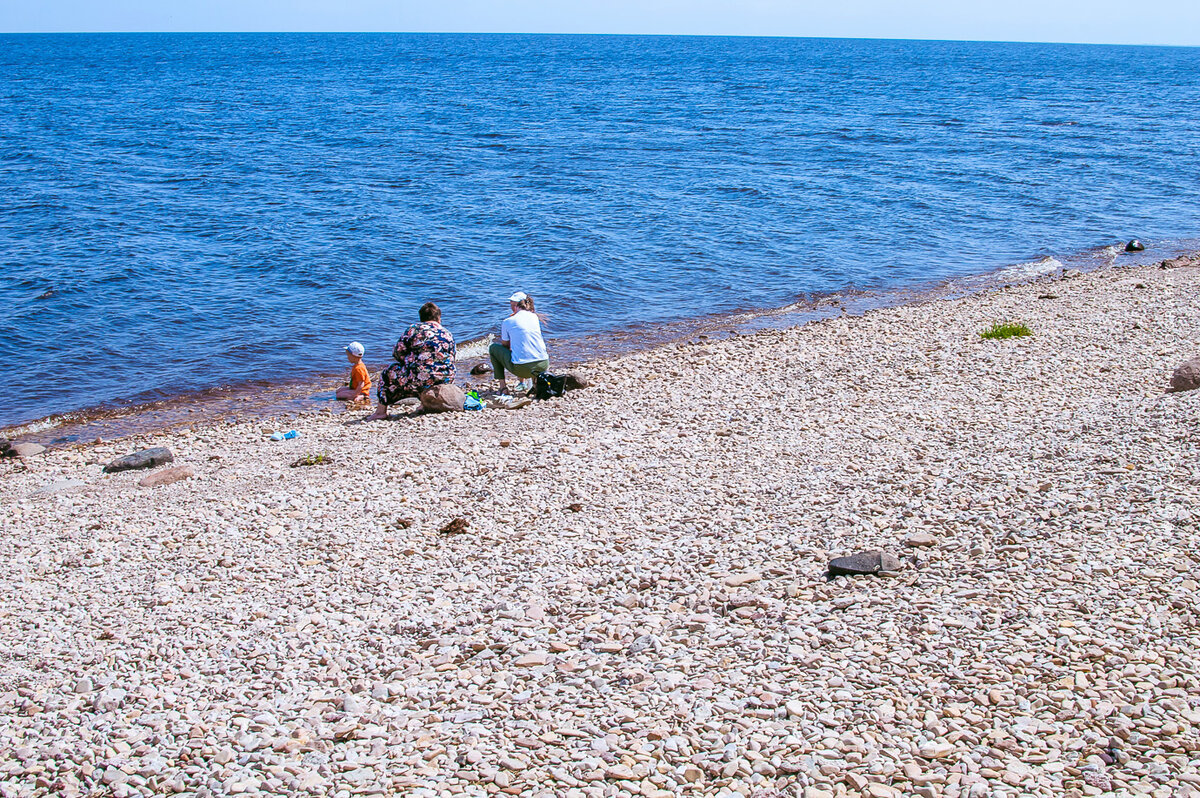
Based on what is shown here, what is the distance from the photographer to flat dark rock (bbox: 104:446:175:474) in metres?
11.6

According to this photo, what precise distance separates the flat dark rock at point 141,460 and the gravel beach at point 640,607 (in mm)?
246

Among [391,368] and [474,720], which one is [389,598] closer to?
[474,720]

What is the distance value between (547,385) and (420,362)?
184 cm

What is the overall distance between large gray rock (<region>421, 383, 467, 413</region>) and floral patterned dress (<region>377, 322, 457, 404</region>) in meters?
0.22

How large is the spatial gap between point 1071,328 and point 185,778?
14.4m

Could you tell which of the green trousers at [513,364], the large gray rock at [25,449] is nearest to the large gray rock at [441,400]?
the green trousers at [513,364]

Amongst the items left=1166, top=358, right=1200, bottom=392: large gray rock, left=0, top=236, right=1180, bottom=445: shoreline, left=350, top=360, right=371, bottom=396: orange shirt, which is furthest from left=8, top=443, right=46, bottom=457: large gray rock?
left=1166, top=358, right=1200, bottom=392: large gray rock

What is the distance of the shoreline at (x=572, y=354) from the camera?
1411cm

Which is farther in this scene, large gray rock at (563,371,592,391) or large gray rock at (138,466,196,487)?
large gray rock at (563,371,592,391)

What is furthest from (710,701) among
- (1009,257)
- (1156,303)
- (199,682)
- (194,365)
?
(1009,257)

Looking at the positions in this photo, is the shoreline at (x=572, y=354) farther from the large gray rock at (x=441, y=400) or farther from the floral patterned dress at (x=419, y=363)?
the large gray rock at (x=441, y=400)

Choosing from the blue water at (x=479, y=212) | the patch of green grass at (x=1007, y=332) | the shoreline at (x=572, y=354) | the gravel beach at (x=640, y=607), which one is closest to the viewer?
the gravel beach at (x=640, y=607)

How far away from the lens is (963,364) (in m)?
13.2

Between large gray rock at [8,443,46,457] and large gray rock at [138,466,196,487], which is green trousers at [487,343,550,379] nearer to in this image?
large gray rock at [138,466,196,487]
